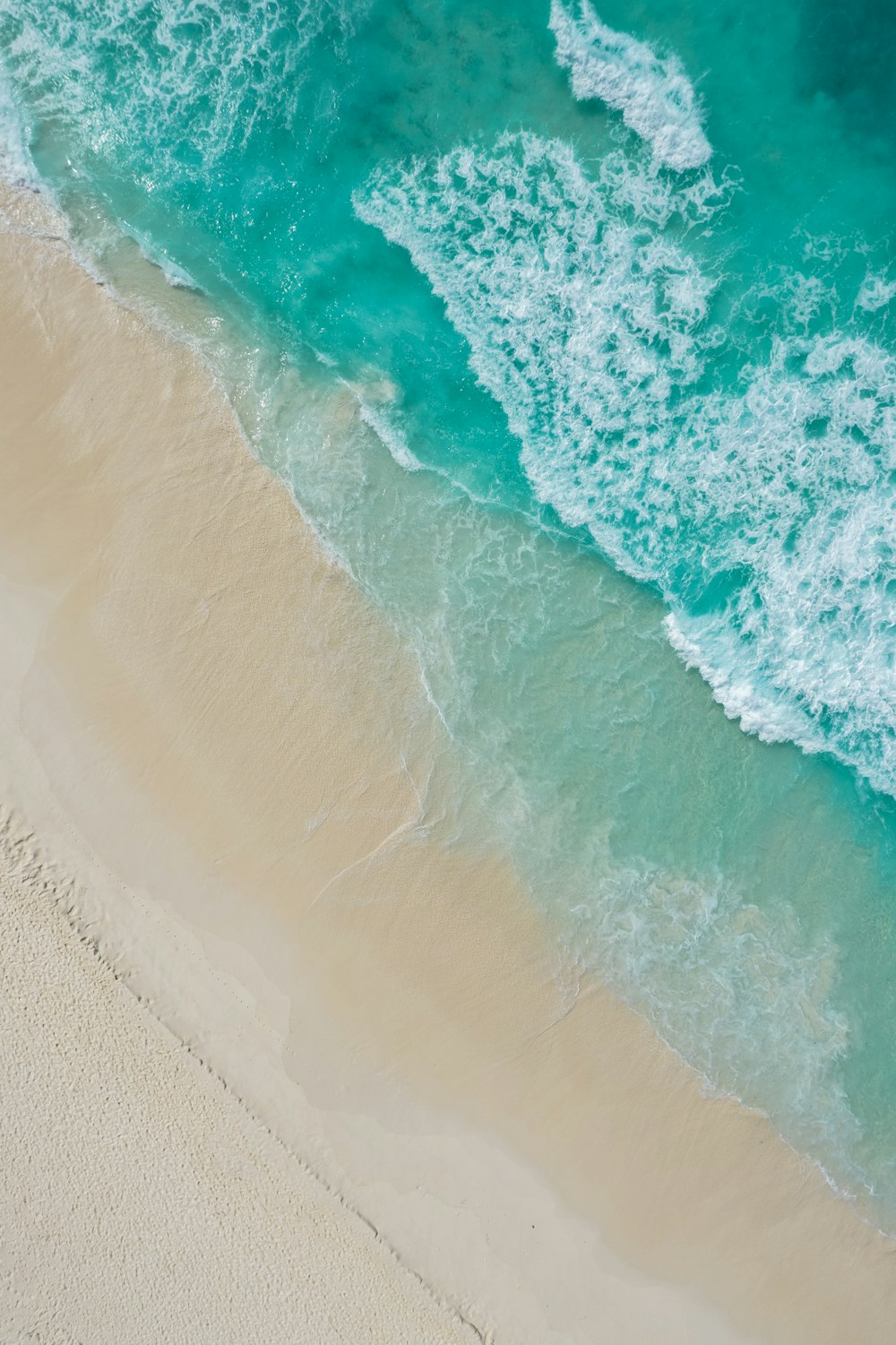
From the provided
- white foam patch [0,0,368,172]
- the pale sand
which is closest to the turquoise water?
white foam patch [0,0,368,172]

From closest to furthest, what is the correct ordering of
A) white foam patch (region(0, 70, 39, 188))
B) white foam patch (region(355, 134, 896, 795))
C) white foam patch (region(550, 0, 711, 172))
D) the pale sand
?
the pale sand → white foam patch (region(0, 70, 39, 188)) → white foam patch (region(550, 0, 711, 172)) → white foam patch (region(355, 134, 896, 795))

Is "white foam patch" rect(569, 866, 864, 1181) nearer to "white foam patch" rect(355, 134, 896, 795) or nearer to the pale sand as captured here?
the pale sand

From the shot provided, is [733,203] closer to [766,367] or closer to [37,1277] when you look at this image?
[766,367]

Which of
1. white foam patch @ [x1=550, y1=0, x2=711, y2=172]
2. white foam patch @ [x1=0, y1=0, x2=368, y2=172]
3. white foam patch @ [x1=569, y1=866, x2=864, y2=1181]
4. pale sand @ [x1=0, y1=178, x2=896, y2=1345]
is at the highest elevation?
white foam patch @ [x1=550, y1=0, x2=711, y2=172]

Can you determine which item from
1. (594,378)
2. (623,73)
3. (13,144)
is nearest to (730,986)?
(594,378)


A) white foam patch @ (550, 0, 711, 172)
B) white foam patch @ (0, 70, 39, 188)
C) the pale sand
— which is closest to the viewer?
the pale sand

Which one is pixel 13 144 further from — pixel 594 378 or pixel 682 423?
pixel 682 423

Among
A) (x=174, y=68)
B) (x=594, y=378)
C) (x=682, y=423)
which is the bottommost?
(x=174, y=68)
